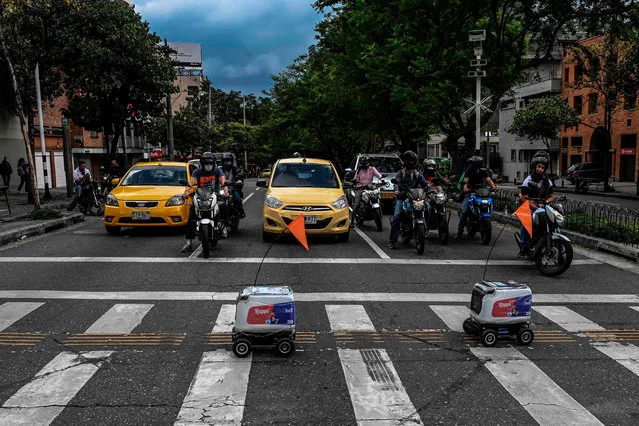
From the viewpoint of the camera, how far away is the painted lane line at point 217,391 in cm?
427

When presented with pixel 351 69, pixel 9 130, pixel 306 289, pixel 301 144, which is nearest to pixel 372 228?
pixel 306 289

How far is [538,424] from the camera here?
418cm

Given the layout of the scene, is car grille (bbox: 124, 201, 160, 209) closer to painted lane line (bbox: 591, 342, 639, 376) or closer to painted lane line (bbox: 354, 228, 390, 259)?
painted lane line (bbox: 354, 228, 390, 259)

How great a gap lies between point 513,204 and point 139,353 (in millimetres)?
14745

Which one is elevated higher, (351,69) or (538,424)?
(351,69)

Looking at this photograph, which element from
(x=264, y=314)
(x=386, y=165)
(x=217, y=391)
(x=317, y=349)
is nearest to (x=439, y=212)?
(x=317, y=349)

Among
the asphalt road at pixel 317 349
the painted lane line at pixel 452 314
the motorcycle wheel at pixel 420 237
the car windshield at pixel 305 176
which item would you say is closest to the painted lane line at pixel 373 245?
the motorcycle wheel at pixel 420 237

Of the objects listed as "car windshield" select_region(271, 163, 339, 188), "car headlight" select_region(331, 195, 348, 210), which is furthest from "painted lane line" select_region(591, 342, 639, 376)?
"car windshield" select_region(271, 163, 339, 188)

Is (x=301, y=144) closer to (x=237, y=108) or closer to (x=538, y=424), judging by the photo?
(x=538, y=424)

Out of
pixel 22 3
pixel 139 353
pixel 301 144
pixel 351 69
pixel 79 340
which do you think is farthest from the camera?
pixel 301 144

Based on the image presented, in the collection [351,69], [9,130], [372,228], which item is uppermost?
[351,69]

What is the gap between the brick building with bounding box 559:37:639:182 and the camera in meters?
46.2

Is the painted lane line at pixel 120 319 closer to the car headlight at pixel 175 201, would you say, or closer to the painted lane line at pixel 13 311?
the painted lane line at pixel 13 311

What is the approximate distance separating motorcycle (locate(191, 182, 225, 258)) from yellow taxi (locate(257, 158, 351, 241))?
1.43 m
